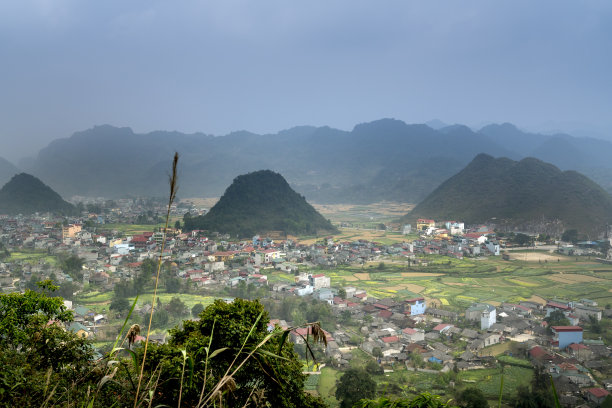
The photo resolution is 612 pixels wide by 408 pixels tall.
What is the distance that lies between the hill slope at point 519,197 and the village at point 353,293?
2886 mm

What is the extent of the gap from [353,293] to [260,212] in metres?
17.3

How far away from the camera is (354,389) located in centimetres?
607

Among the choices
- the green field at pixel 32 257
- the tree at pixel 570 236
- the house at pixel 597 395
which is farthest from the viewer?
the tree at pixel 570 236

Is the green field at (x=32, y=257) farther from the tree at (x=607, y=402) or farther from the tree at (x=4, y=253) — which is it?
the tree at (x=607, y=402)

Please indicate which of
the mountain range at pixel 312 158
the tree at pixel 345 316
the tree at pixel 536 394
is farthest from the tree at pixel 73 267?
the mountain range at pixel 312 158

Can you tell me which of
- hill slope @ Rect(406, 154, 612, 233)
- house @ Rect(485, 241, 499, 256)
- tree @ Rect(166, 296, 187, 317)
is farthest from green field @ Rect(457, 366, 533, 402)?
hill slope @ Rect(406, 154, 612, 233)

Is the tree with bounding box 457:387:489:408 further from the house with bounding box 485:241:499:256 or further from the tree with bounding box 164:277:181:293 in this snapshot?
the house with bounding box 485:241:499:256

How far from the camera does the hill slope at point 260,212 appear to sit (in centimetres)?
2641

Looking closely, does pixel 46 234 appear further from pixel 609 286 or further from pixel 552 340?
pixel 609 286

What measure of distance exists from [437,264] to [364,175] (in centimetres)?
5486

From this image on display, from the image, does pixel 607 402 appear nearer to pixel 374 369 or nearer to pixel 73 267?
pixel 374 369

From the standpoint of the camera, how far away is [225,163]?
8150cm

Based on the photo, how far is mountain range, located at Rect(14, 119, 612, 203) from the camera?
58344 mm

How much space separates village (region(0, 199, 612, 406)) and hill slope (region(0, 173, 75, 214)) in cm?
428
